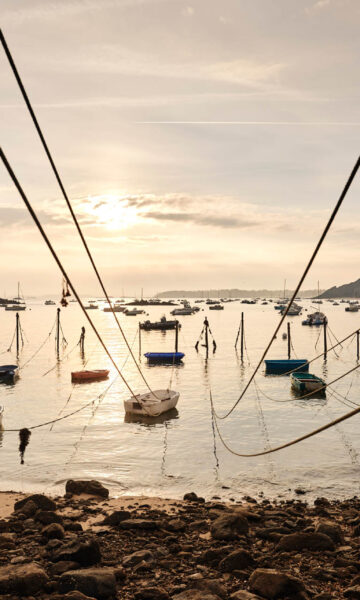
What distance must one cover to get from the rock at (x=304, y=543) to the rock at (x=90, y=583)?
5231 mm

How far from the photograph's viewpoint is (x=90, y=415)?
3797 cm

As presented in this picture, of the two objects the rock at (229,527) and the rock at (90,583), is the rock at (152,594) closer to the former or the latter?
the rock at (90,583)

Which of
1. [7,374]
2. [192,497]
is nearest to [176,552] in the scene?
[192,497]

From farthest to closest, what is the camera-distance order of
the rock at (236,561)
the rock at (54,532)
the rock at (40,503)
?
the rock at (40,503), the rock at (54,532), the rock at (236,561)

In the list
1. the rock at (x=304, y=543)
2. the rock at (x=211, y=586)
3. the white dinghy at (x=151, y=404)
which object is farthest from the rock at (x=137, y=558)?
the white dinghy at (x=151, y=404)

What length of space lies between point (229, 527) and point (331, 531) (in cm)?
322

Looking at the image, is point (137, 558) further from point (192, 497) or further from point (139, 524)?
point (192, 497)

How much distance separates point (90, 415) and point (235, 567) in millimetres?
26896

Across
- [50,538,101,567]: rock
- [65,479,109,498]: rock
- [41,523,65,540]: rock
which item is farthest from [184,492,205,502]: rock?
[50,538,101,567]: rock

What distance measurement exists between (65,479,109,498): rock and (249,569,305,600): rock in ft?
34.9

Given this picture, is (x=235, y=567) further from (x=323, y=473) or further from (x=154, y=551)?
(x=323, y=473)

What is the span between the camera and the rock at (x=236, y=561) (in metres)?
12.6

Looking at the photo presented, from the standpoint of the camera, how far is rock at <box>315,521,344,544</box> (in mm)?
14836

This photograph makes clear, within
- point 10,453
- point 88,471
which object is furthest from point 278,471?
point 10,453
